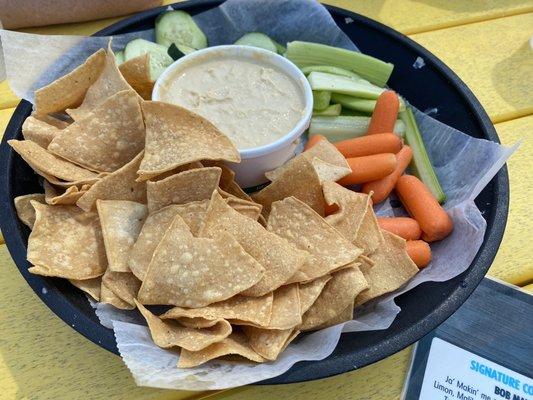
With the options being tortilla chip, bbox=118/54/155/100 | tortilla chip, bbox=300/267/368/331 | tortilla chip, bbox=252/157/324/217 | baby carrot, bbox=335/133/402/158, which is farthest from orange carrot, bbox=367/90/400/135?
tortilla chip, bbox=118/54/155/100

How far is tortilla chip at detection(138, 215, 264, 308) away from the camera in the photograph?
1200mm

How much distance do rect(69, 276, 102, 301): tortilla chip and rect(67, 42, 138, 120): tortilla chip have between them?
46cm

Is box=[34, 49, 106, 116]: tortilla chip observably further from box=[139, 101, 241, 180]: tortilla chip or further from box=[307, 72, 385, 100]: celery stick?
box=[307, 72, 385, 100]: celery stick

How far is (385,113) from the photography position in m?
1.71

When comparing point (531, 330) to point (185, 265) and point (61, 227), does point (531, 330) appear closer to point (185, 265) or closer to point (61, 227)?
point (185, 265)

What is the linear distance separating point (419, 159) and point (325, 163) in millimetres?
360

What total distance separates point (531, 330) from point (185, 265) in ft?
2.95

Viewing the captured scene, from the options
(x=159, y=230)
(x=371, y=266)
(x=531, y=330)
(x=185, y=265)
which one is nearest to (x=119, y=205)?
(x=159, y=230)

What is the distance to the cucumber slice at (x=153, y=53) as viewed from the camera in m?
1.85

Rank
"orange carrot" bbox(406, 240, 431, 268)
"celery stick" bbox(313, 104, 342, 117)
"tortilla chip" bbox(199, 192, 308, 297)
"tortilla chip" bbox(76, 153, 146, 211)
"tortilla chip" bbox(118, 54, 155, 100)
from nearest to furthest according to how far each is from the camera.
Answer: "tortilla chip" bbox(199, 192, 308, 297), "tortilla chip" bbox(76, 153, 146, 211), "orange carrot" bbox(406, 240, 431, 268), "tortilla chip" bbox(118, 54, 155, 100), "celery stick" bbox(313, 104, 342, 117)

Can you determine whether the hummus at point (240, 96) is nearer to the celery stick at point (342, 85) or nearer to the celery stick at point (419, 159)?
the celery stick at point (342, 85)

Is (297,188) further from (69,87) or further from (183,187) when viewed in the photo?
(69,87)

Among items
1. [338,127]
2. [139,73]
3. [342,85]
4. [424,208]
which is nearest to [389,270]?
[424,208]

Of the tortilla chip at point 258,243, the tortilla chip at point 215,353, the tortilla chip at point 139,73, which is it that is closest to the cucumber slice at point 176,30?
the tortilla chip at point 139,73
